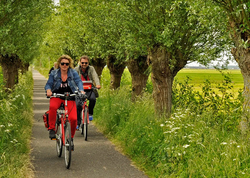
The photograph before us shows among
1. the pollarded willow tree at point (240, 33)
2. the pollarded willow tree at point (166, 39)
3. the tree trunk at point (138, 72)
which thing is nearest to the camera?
the pollarded willow tree at point (240, 33)

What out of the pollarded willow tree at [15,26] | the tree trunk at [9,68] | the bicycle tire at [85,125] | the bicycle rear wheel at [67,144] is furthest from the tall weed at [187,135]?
the tree trunk at [9,68]

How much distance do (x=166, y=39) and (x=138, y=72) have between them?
228 inches

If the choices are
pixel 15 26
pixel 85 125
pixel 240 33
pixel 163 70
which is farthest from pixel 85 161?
pixel 15 26

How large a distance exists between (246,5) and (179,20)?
2.61 meters

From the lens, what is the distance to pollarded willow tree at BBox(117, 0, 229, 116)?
8922mm

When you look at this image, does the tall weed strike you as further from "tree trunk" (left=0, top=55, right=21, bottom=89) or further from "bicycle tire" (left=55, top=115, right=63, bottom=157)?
"tree trunk" (left=0, top=55, right=21, bottom=89)

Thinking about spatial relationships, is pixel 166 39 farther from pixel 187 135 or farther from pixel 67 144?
pixel 67 144

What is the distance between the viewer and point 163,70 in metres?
9.94

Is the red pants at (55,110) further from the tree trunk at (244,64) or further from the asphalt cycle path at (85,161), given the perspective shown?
the tree trunk at (244,64)

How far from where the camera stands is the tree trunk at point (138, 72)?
14.3 meters

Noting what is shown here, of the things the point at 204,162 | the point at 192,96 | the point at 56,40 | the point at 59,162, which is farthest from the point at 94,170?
the point at 56,40

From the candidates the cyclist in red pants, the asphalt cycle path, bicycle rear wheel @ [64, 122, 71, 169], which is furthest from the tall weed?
the cyclist in red pants

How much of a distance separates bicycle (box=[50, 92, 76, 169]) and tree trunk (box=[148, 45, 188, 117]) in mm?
2884

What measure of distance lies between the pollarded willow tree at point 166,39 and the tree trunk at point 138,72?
156 inches
